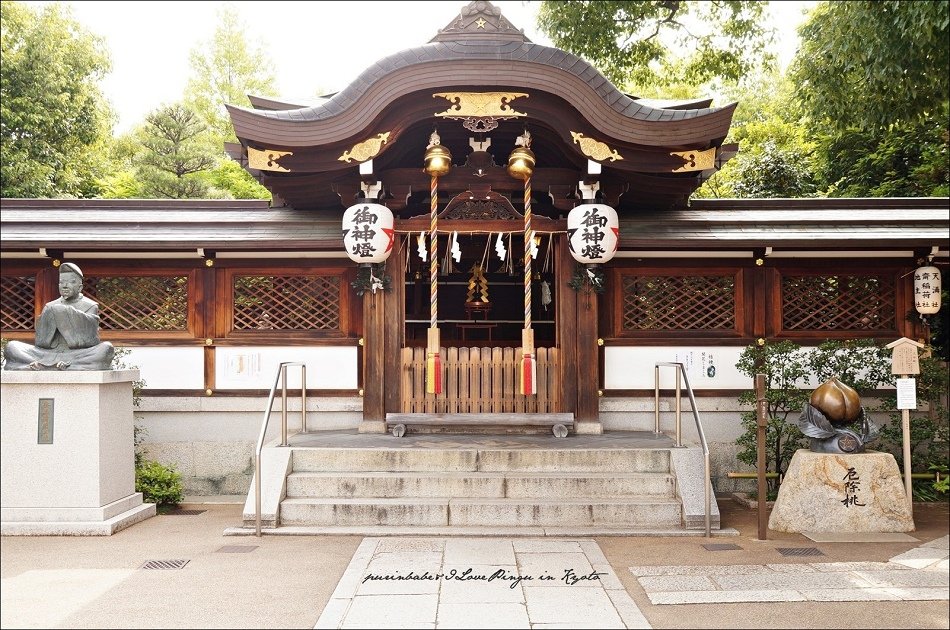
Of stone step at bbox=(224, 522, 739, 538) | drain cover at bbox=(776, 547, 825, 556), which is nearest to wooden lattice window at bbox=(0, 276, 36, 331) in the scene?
stone step at bbox=(224, 522, 739, 538)

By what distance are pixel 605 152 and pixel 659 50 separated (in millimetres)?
10336

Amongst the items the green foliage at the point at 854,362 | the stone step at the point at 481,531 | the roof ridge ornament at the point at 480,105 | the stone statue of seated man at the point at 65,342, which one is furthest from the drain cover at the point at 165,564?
the green foliage at the point at 854,362

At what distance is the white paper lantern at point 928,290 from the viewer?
31.4 ft

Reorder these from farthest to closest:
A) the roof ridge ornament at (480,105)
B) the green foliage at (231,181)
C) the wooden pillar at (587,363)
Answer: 1. the green foliage at (231,181)
2. the wooden pillar at (587,363)
3. the roof ridge ornament at (480,105)

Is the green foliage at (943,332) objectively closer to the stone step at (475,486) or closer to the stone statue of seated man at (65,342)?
the stone step at (475,486)

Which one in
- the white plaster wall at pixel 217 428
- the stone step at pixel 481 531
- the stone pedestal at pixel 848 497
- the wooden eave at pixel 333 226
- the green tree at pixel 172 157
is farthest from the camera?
the green tree at pixel 172 157

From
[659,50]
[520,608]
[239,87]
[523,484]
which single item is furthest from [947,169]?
[239,87]

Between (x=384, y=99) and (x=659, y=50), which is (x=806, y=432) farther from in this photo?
(x=659, y=50)

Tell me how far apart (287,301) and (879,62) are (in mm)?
8079

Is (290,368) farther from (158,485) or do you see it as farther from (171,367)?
(158,485)

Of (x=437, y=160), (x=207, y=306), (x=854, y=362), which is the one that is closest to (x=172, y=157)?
(x=207, y=306)

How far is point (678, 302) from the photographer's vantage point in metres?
10.1

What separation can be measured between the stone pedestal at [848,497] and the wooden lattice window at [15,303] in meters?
10.1

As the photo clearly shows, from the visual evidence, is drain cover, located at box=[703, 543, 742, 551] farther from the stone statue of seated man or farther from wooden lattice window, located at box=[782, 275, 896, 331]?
the stone statue of seated man
